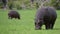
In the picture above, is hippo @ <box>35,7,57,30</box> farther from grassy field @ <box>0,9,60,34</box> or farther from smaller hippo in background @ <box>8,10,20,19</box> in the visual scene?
smaller hippo in background @ <box>8,10,20,19</box>

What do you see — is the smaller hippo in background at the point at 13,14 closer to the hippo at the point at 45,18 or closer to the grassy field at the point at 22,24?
the grassy field at the point at 22,24

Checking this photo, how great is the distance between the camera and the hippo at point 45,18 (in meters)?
4.18

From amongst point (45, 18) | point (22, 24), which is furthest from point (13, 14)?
point (45, 18)

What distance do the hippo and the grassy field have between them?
0.05 metres

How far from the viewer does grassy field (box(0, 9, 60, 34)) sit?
13.2 ft

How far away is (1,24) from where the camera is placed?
4117 millimetres

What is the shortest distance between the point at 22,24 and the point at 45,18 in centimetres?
29

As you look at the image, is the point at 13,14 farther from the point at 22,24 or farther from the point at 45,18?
the point at 45,18

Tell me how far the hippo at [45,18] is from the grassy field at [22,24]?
0.16 ft

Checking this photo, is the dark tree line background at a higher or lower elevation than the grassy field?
higher

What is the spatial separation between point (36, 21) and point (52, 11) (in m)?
0.23

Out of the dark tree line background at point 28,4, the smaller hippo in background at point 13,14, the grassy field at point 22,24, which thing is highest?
the dark tree line background at point 28,4

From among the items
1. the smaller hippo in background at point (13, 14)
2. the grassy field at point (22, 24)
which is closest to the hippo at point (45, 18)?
the grassy field at point (22, 24)

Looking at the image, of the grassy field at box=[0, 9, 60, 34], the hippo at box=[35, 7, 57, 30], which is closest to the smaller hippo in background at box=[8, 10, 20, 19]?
the grassy field at box=[0, 9, 60, 34]
